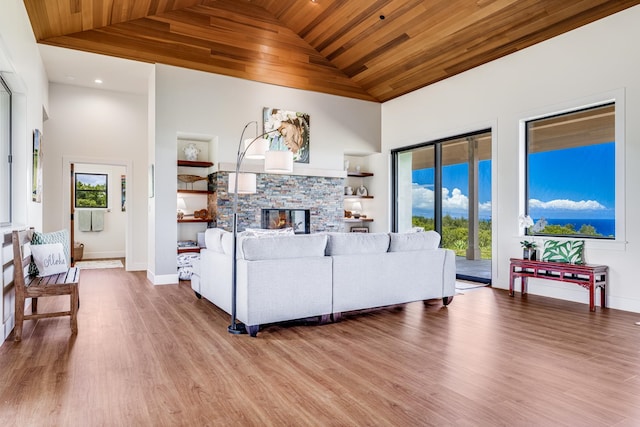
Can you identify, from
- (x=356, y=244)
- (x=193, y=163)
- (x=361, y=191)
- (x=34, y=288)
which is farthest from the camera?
(x=361, y=191)

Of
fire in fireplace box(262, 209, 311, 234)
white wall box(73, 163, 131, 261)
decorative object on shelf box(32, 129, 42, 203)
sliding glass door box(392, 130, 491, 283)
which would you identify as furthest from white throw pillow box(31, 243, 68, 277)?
white wall box(73, 163, 131, 261)

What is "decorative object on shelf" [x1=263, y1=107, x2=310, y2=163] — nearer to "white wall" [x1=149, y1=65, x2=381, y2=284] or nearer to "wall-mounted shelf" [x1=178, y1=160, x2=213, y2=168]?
"white wall" [x1=149, y1=65, x2=381, y2=284]

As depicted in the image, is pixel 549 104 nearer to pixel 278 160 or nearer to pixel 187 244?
pixel 278 160

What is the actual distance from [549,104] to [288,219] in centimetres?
453

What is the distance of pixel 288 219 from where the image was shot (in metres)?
7.77

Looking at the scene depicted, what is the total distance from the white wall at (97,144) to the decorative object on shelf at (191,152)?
138 cm

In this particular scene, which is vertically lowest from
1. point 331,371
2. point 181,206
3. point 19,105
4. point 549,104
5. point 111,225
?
point 331,371

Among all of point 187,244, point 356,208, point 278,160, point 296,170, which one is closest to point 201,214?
point 187,244

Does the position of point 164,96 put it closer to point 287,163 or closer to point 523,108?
point 287,163

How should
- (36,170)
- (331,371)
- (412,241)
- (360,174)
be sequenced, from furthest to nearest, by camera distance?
(360,174) → (36,170) → (412,241) → (331,371)

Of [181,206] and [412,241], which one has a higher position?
[181,206]

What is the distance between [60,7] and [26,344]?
13.0 feet

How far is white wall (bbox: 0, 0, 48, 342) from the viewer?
3.61 metres

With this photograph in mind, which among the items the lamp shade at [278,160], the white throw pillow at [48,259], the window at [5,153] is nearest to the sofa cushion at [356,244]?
the lamp shade at [278,160]
